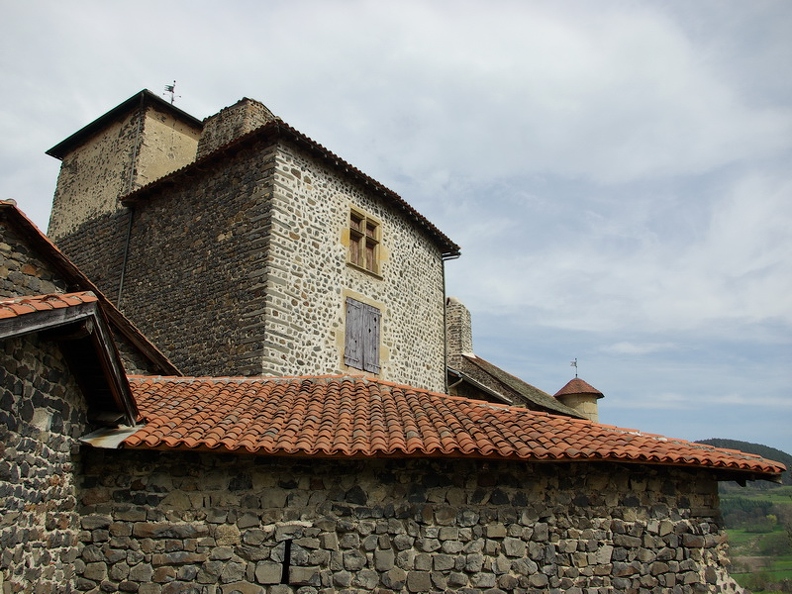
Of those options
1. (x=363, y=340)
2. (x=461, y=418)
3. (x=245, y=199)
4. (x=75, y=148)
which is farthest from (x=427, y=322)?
(x=75, y=148)

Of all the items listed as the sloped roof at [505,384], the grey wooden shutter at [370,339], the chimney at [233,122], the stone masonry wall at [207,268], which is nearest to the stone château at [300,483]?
the stone masonry wall at [207,268]

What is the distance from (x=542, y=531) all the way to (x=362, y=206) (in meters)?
9.38

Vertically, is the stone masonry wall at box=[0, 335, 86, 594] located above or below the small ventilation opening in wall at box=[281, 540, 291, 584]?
above

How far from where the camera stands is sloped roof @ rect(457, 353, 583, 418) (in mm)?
20578

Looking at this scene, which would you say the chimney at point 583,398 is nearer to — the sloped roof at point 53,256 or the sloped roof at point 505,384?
Result: the sloped roof at point 505,384

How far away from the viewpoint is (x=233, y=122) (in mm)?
14625

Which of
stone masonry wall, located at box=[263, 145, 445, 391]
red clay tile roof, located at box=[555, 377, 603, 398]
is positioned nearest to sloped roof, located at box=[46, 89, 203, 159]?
stone masonry wall, located at box=[263, 145, 445, 391]

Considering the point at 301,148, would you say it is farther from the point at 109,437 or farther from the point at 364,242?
the point at 109,437

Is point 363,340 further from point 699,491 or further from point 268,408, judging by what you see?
point 699,491

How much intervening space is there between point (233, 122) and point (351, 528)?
1117 cm

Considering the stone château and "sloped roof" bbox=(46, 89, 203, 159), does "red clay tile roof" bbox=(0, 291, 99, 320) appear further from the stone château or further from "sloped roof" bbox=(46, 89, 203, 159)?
"sloped roof" bbox=(46, 89, 203, 159)

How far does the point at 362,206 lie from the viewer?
14.4m

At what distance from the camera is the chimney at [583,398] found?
24.9 m

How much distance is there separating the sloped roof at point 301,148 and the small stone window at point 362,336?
9.46 feet
